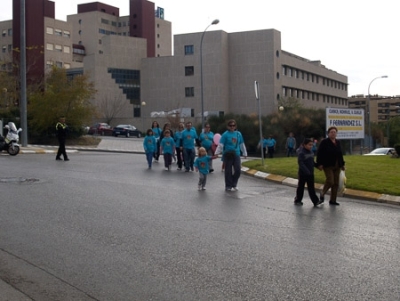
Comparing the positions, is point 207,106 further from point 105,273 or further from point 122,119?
point 105,273

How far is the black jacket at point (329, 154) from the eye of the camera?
1127cm

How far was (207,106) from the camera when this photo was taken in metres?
74.6

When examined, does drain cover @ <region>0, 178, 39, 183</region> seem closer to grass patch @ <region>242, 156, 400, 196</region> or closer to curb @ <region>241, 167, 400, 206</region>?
curb @ <region>241, 167, 400, 206</region>

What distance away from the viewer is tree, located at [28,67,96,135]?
3625 cm

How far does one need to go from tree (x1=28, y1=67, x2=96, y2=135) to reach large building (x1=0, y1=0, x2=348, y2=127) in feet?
89.7

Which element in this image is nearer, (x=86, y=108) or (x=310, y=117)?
(x=86, y=108)

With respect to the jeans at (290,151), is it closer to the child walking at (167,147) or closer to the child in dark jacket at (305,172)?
the child walking at (167,147)

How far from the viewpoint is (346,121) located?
23531 mm

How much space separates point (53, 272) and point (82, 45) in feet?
365

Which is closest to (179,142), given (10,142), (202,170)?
(202,170)

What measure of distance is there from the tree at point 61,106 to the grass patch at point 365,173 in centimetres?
2001

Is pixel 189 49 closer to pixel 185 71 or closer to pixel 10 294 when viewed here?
pixel 185 71

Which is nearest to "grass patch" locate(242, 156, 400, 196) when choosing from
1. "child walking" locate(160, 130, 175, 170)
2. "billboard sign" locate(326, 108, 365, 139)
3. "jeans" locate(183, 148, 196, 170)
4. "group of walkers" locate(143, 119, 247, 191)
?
"group of walkers" locate(143, 119, 247, 191)

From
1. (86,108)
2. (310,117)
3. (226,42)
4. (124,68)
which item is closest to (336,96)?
(226,42)
